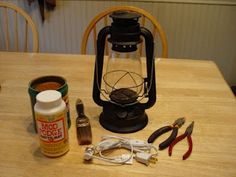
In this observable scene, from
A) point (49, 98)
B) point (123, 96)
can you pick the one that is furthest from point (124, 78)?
point (49, 98)

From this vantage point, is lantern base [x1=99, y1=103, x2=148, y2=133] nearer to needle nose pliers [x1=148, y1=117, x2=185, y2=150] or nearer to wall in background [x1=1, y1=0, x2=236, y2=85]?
needle nose pliers [x1=148, y1=117, x2=185, y2=150]

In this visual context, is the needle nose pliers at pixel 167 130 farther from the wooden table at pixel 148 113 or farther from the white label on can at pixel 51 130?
the white label on can at pixel 51 130

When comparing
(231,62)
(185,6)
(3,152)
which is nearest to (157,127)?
(3,152)

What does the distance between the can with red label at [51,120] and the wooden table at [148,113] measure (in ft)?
0.16

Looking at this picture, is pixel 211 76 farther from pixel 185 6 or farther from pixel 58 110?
pixel 185 6

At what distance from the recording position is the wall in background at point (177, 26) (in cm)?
228

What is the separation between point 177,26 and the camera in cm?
234

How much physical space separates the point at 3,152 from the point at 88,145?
0.22 meters

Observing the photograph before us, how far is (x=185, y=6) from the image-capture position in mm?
2262

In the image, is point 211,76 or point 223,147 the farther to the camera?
point 211,76

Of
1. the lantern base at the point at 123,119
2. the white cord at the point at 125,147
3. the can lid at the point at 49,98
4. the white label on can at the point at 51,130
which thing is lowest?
the white cord at the point at 125,147

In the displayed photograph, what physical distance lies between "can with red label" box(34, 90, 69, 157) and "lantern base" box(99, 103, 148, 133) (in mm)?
177

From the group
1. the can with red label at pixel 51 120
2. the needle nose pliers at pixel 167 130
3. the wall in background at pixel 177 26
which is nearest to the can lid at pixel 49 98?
the can with red label at pixel 51 120

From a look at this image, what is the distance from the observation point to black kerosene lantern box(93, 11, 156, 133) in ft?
2.45
